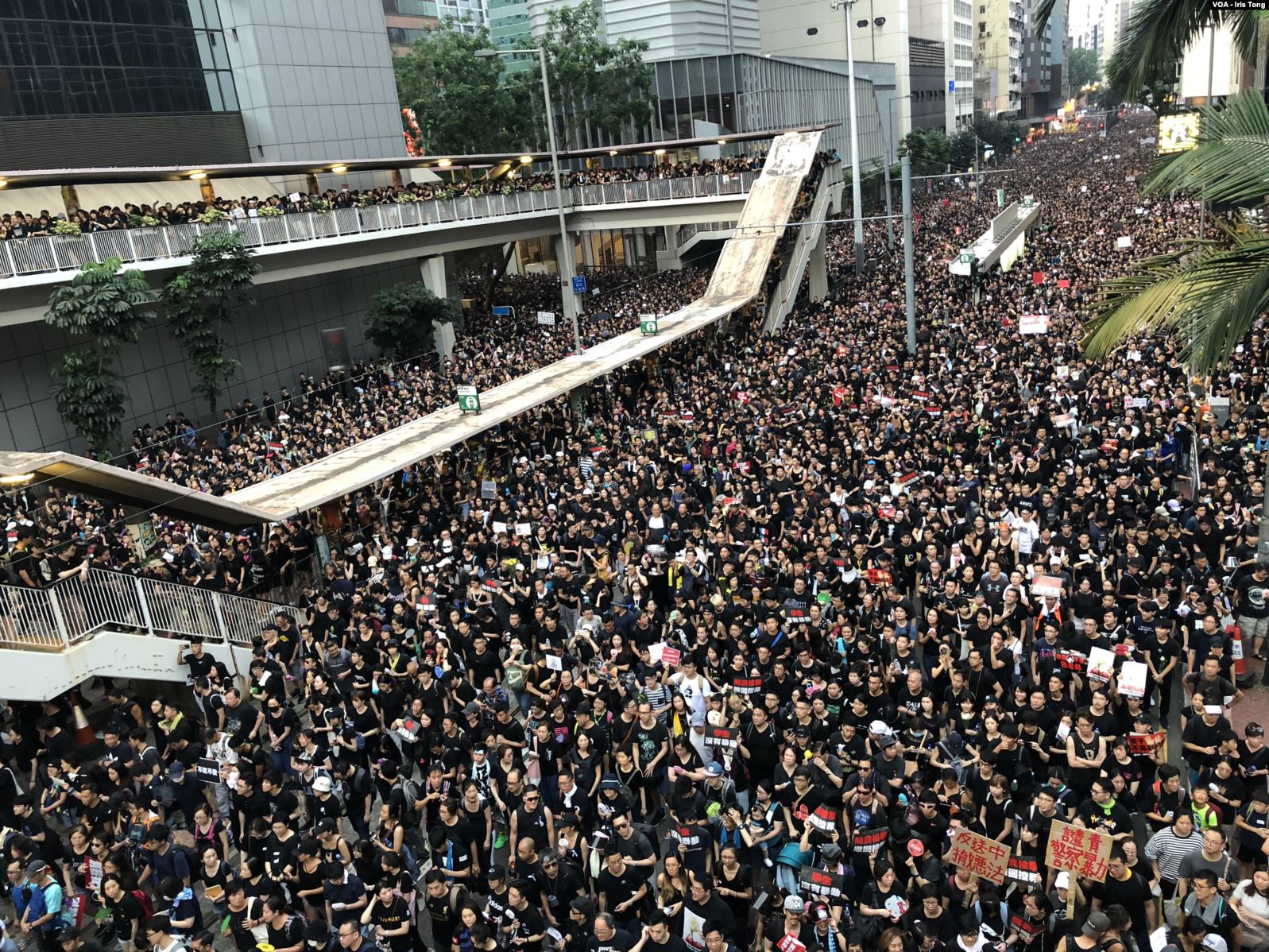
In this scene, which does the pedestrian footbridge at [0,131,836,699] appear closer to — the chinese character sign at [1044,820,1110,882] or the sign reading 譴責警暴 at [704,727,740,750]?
the sign reading 譴責警暴 at [704,727,740,750]

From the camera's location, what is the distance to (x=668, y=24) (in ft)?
202

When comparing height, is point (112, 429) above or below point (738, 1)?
below

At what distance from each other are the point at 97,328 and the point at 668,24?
4902cm

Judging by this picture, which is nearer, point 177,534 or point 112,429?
point 177,534

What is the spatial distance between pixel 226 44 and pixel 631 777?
33.1m

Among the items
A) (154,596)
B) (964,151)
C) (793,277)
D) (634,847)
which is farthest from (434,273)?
(964,151)

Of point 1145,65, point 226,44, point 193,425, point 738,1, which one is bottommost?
point 193,425

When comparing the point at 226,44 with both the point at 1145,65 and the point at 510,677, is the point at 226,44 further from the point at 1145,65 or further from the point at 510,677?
the point at 1145,65

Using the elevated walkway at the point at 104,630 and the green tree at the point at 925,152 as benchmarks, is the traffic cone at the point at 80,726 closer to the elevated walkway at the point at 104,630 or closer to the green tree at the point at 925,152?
the elevated walkway at the point at 104,630

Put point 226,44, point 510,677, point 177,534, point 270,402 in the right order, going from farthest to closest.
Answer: point 226,44 < point 270,402 < point 177,534 < point 510,677

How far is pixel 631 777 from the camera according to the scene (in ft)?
30.6

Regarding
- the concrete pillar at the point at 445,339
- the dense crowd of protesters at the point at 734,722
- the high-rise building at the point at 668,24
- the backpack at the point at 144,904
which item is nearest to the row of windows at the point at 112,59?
the concrete pillar at the point at 445,339

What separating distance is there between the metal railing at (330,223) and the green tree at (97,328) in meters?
0.70

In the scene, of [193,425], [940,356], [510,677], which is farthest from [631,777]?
[193,425]
